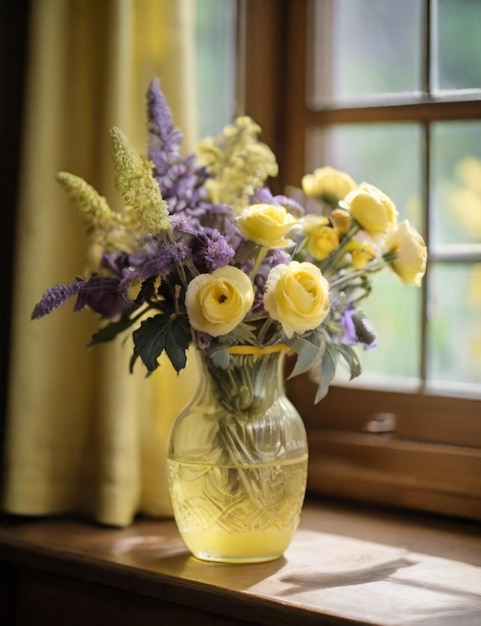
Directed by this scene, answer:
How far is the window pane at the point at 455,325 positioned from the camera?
1.56 meters

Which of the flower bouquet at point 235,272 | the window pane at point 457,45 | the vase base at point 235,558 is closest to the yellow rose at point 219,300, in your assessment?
the flower bouquet at point 235,272

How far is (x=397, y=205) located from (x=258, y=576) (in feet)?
2.42

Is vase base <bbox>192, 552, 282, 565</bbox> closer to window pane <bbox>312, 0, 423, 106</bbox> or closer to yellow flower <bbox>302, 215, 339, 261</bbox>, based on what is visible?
yellow flower <bbox>302, 215, 339, 261</bbox>

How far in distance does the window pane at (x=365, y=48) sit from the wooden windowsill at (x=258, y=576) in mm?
784

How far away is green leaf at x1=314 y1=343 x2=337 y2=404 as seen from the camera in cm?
123

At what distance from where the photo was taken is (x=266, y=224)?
1153 millimetres

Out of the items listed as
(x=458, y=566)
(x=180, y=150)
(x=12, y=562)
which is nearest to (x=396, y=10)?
(x=180, y=150)

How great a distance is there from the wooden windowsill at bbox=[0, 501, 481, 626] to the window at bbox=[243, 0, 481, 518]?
4.5 inches

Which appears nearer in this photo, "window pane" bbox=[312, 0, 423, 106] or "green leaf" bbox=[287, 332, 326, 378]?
"green leaf" bbox=[287, 332, 326, 378]

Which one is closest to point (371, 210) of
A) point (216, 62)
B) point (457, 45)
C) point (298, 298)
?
point (298, 298)

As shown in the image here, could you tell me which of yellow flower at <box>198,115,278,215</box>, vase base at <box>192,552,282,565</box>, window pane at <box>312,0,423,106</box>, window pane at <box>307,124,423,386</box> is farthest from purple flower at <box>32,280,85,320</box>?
window pane at <box>312,0,423,106</box>

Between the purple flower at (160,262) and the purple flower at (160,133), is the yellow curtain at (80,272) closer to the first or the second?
the purple flower at (160,133)

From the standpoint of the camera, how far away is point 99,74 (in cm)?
153

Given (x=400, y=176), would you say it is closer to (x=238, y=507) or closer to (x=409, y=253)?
(x=409, y=253)
